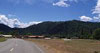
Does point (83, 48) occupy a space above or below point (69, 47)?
below

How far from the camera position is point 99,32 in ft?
481

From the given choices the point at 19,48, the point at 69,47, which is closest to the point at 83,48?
the point at 69,47

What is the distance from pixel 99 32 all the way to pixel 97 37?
162 inches

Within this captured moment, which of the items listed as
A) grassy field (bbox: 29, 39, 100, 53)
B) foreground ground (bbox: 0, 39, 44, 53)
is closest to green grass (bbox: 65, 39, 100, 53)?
grassy field (bbox: 29, 39, 100, 53)

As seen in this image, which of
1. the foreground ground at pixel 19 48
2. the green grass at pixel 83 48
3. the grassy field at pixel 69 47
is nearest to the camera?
the foreground ground at pixel 19 48

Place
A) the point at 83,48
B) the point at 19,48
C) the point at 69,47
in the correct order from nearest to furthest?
the point at 19,48
the point at 83,48
the point at 69,47

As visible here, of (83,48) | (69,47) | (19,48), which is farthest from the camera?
(69,47)

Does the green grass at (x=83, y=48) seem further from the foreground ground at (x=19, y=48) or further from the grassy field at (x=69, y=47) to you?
the foreground ground at (x=19, y=48)

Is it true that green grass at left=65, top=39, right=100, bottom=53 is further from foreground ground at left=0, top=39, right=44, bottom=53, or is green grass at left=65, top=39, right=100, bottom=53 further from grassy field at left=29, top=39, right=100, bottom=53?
foreground ground at left=0, top=39, right=44, bottom=53

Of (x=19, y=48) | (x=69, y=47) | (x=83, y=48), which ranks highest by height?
(x=19, y=48)

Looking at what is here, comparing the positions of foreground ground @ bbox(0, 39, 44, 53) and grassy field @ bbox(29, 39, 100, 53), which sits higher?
foreground ground @ bbox(0, 39, 44, 53)

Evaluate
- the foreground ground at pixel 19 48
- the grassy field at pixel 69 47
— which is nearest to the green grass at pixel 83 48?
the grassy field at pixel 69 47

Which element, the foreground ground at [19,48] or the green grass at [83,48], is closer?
the foreground ground at [19,48]

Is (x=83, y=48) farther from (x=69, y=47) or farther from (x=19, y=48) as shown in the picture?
(x=19, y=48)
